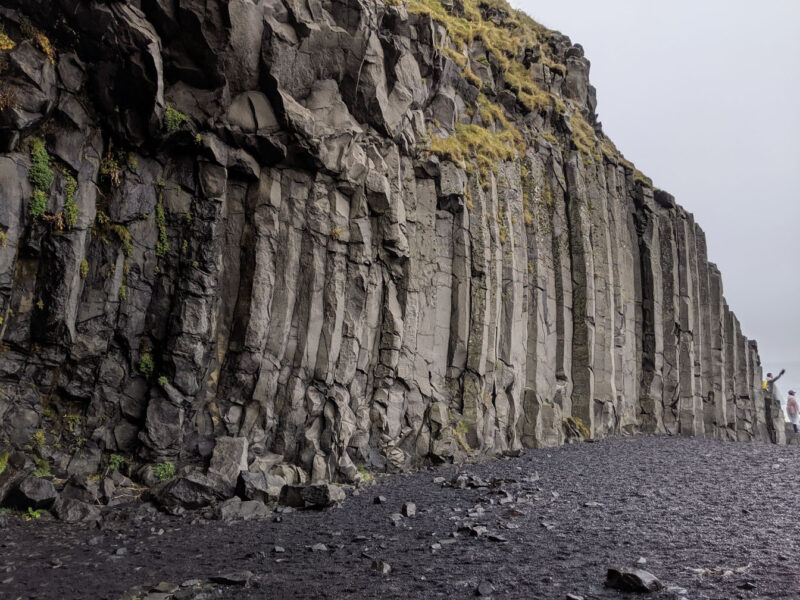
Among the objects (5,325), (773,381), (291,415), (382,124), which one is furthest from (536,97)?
(773,381)

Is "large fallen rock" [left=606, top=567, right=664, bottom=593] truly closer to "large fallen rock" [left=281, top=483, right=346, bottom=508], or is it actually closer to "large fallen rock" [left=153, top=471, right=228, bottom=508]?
"large fallen rock" [left=281, top=483, right=346, bottom=508]

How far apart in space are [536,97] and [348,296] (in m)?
14.2

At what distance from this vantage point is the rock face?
10.7 meters

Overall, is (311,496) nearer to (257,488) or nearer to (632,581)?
(257,488)

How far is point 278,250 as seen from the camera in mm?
13602

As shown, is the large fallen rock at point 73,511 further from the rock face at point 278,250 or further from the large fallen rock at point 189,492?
the rock face at point 278,250

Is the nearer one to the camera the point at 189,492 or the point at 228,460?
the point at 189,492

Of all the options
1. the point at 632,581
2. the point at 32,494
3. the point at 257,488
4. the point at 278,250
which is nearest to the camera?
the point at 632,581

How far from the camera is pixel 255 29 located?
43.5 feet

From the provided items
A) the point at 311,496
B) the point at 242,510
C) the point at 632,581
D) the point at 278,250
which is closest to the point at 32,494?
the point at 242,510

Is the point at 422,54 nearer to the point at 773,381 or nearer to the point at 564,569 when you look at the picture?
the point at 564,569

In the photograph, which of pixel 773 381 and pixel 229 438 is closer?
pixel 229 438

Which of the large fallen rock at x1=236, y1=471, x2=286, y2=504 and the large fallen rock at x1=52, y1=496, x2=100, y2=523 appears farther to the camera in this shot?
the large fallen rock at x1=236, y1=471, x2=286, y2=504

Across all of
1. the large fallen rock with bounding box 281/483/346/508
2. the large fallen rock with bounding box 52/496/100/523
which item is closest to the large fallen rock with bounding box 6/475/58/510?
the large fallen rock with bounding box 52/496/100/523
